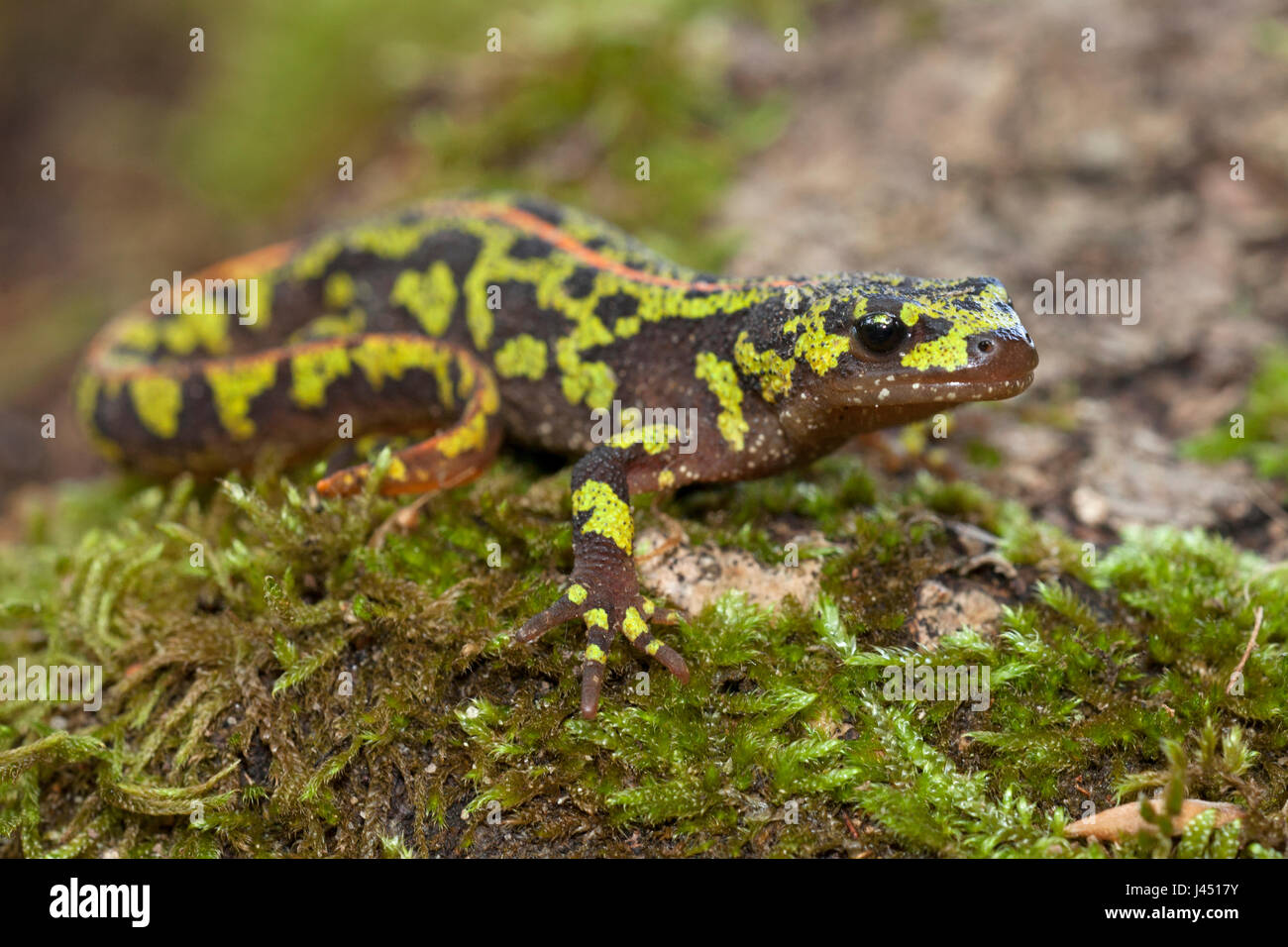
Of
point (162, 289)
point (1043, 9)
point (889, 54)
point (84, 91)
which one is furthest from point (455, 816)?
point (84, 91)

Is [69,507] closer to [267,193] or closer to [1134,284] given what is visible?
[267,193]

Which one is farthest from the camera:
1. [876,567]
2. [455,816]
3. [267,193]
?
[267,193]

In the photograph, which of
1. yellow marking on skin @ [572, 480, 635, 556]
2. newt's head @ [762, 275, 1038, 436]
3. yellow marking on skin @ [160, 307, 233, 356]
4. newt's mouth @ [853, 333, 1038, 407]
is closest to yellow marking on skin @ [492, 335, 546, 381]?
yellow marking on skin @ [572, 480, 635, 556]

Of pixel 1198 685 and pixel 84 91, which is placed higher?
pixel 84 91

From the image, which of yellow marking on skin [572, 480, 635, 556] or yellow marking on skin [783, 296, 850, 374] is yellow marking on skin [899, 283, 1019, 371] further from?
yellow marking on skin [572, 480, 635, 556]

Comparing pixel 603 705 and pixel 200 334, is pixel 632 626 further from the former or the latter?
pixel 200 334

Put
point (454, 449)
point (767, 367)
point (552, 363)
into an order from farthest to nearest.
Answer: point (552, 363)
point (454, 449)
point (767, 367)

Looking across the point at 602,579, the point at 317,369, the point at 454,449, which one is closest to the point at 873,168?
the point at 454,449
